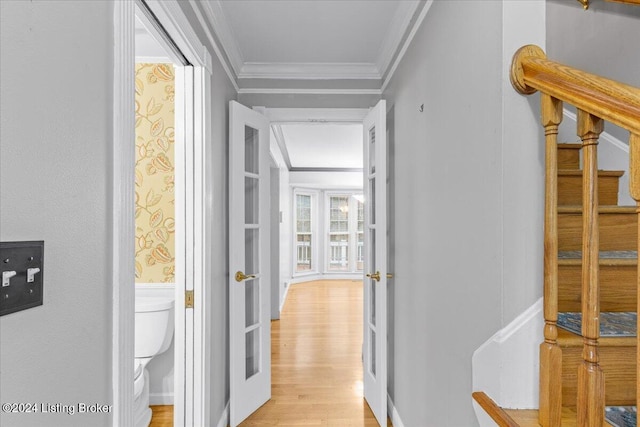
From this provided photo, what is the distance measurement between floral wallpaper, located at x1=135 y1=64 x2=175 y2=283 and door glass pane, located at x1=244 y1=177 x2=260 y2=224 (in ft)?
1.81

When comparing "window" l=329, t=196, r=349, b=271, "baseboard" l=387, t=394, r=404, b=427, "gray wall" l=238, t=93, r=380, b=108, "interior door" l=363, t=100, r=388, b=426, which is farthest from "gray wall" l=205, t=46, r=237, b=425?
"window" l=329, t=196, r=349, b=271

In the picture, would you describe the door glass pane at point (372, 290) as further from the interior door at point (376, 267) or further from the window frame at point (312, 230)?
the window frame at point (312, 230)

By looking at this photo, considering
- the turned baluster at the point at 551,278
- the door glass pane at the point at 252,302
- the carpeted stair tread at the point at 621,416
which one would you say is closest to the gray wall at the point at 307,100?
the door glass pane at the point at 252,302

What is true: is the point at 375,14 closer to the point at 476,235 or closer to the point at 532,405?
the point at 476,235

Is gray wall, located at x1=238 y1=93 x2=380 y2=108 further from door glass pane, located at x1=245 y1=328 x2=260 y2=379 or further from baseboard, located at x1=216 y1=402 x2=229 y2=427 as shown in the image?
baseboard, located at x1=216 y1=402 x2=229 y2=427

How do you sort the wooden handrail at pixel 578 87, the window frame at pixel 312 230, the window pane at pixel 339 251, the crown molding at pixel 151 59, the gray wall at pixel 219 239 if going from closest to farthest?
1. the wooden handrail at pixel 578 87
2. the gray wall at pixel 219 239
3. the crown molding at pixel 151 59
4. the window frame at pixel 312 230
5. the window pane at pixel 339 251

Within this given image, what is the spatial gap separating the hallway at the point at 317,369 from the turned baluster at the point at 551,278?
6.07ft

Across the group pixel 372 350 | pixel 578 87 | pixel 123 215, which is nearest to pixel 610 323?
pixel 578 87

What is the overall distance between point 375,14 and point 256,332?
2379 mm

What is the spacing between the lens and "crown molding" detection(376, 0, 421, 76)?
6.51 feet

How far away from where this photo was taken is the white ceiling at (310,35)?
2.06 m
